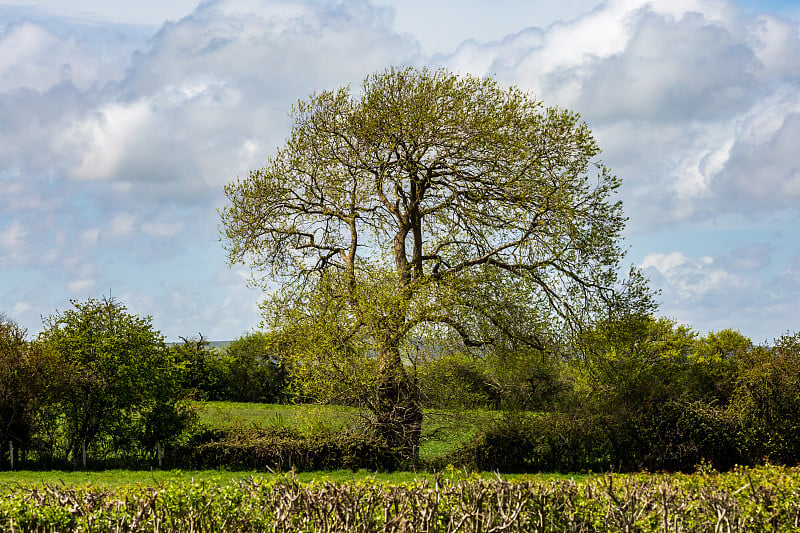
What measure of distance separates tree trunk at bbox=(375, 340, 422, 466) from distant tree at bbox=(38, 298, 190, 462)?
5581mm

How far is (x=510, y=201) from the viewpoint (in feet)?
63.7

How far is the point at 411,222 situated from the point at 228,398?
76.4 ft

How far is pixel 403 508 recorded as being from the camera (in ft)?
22.5

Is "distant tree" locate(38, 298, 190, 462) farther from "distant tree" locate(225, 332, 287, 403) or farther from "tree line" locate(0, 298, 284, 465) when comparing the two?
"distant tree" locate(225, 332, 287, 403)

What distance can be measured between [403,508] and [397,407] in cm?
1141

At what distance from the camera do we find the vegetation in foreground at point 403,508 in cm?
684

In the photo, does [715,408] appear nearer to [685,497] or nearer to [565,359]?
[565,359]

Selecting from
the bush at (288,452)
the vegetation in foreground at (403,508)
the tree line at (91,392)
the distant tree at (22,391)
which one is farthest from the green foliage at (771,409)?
the distant tree at (22,391)

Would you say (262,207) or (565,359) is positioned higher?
(262,207)

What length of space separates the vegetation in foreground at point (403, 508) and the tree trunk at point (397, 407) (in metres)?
9.98

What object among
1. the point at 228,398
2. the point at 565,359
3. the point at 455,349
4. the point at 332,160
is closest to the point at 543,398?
the point at 565,359

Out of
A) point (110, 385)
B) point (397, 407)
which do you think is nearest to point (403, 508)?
point (397, 407)

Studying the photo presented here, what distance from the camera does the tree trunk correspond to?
59.7 feet

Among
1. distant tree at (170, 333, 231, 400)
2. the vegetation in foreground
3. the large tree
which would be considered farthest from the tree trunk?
distant tree at (170, 333, 231, 400)
